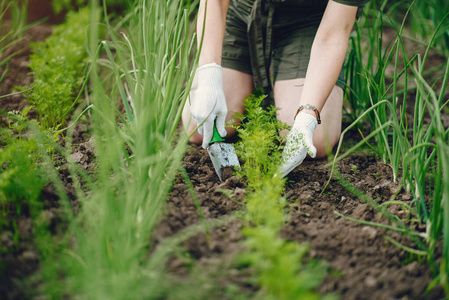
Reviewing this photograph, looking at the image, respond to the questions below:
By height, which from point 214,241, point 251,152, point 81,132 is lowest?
point 81,132

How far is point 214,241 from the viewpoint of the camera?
1.10 m

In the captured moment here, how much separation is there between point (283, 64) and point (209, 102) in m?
0.71

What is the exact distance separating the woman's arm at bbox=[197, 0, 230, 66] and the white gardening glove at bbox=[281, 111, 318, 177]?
488 millimetres

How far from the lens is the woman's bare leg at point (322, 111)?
76.7 inches

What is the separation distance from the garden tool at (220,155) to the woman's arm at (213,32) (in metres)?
0.37

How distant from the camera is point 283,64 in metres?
2.18

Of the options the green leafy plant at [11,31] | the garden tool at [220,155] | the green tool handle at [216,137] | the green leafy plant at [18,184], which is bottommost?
the garden tool at [220,155]

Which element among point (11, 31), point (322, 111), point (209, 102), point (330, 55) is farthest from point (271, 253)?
point (11, 31)

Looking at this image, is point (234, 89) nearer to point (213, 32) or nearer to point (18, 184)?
point (213, 32)

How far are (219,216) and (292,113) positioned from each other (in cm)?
96

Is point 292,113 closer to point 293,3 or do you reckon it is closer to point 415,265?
point 293,3

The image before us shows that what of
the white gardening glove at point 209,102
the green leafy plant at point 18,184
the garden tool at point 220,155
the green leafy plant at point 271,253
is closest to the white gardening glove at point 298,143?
the green leafy plant at point 271,253

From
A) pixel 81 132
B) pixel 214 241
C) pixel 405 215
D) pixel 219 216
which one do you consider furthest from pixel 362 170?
pixel 81 132

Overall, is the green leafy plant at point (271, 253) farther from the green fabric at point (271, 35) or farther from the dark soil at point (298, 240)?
the green fabric at point (271, 35)
